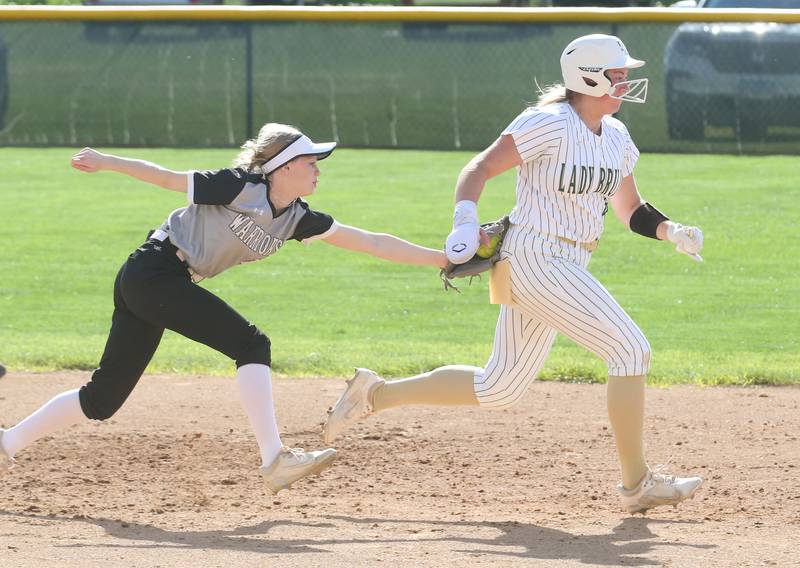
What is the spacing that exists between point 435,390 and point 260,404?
78 centimetres

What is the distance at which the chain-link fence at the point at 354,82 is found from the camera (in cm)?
1420

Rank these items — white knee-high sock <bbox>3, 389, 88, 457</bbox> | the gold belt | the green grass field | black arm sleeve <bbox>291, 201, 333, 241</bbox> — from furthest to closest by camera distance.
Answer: the green grass field
white knee-high sock <bbox>3, 389, 88, 457</bbox>
black arm sleeve <bbox>291, 201, 333, 241</bbox>
the gold belt

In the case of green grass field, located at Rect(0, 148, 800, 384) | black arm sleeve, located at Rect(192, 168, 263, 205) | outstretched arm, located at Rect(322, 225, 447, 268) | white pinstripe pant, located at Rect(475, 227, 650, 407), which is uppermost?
black arm sleeve, located at Rect(192, 168, 263, 205)

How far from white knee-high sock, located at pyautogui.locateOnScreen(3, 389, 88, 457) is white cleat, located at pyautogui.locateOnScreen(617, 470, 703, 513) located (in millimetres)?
2141

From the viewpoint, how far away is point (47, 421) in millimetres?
5578

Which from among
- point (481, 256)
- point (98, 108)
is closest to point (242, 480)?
point (481, 256)

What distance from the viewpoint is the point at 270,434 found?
530 centimetres

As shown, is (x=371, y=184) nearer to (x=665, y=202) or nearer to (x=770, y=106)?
(x=665, y=202)

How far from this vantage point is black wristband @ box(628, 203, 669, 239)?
18.9 ft

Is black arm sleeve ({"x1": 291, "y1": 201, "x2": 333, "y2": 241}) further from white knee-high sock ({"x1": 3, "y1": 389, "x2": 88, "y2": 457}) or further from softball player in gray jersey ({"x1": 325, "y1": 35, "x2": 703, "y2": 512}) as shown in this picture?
white knee-high sock ({"x1": 3, "y1": 389, "x2": 88, "y2": 457})

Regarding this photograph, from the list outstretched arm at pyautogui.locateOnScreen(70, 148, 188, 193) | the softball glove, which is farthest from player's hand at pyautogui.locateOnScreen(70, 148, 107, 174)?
the softball glove

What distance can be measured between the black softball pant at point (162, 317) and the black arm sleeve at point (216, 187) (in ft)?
0.97

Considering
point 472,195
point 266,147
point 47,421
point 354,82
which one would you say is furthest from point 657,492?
point 354,82

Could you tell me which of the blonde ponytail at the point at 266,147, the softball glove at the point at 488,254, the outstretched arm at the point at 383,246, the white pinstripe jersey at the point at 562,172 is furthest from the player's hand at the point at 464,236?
the blonde ponytail at the point at 266,147
